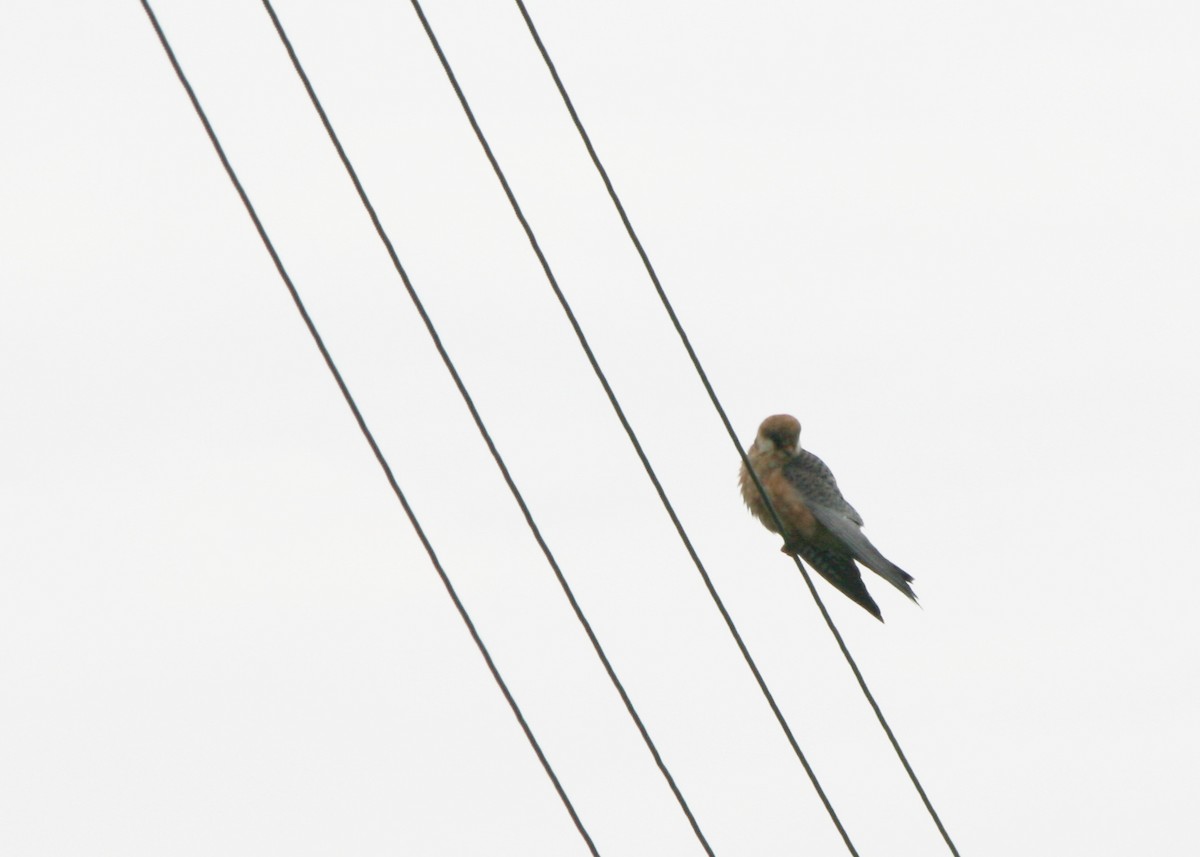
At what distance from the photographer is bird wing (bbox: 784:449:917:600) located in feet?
36.3

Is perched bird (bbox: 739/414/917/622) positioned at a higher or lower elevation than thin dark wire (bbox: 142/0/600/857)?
lower

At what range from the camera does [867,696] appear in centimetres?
598

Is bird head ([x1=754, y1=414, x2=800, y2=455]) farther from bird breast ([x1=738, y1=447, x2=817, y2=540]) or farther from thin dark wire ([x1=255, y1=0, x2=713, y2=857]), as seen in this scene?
thin dark wire ([x1=255, y1=0, x2=713, y2=857])

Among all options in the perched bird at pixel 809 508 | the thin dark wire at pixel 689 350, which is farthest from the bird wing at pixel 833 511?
the thin dark wire at pixel 689 350

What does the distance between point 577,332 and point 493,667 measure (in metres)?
1.01

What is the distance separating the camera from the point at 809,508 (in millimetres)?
11547

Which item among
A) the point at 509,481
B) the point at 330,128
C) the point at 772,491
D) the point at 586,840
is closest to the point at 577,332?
the point at 509,481

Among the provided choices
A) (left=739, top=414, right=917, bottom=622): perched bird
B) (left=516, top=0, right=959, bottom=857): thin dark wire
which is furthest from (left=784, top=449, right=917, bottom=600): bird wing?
(left=516, top=0, right=959, bottom=857): thin dark wire

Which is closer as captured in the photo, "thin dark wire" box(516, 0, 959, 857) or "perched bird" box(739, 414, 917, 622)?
"thin dark wire" box(516, 0, 959, 857)

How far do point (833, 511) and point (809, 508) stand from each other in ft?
0.60

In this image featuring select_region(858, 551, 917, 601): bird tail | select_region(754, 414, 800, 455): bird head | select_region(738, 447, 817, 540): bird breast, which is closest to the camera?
select_region(858, 551, 917, 601): bird tail

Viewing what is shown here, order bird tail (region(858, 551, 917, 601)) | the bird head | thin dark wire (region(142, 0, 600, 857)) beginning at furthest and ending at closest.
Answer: the bird head → bird tail (region(858, 551, 917, 601)) → thin dark wire (region(142, 0, 600, 857))

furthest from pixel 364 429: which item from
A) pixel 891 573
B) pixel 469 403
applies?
pixel 891 573

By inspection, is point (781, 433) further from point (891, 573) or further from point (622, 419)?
point (622, 419)
